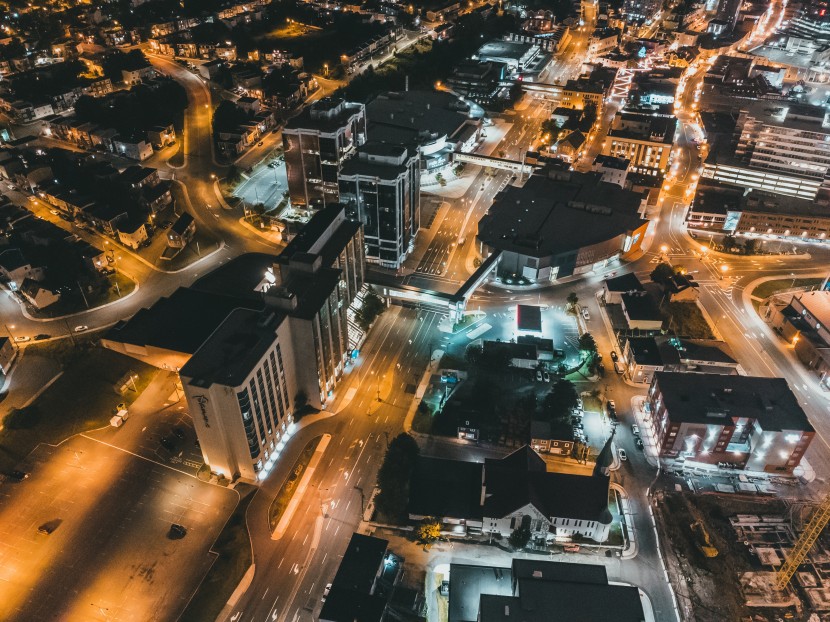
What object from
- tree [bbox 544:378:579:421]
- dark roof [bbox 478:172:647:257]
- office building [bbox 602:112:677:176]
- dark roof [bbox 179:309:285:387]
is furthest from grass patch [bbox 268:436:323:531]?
office building [bbox 602:112:677:176]

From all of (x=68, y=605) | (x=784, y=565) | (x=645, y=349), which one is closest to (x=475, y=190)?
(x=645, y=349)

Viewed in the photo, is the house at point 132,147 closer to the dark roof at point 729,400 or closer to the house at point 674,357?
the house at point 674,357

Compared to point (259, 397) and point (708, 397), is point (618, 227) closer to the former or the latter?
point (708, 397)

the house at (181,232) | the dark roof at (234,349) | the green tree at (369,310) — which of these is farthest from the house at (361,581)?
the house at (181,232)

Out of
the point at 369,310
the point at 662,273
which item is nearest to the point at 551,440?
the point at 369,310

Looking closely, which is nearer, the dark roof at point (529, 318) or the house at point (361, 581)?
the house at point (361, 581)

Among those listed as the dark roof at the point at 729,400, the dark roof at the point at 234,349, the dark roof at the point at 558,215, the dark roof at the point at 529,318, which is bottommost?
the dark roof at the point at 529,318

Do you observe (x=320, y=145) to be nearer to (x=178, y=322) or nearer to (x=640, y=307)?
(x=178, y=322)

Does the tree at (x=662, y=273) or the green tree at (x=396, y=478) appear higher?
the tree at (x=662, y=273)
